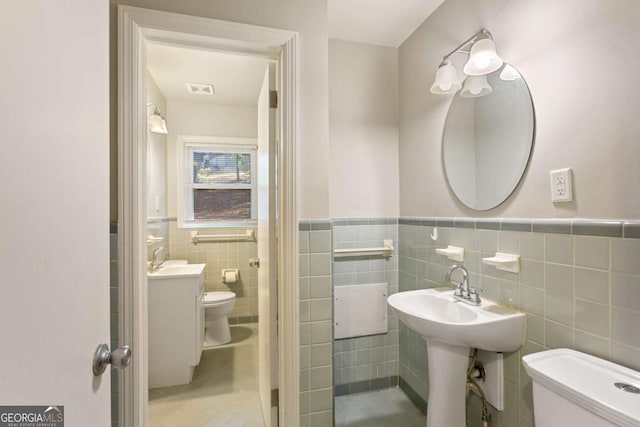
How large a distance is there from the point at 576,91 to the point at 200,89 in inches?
114

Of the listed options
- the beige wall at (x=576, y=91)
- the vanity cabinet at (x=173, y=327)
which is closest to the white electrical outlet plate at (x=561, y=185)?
the beige wall at (x=576, y=91)

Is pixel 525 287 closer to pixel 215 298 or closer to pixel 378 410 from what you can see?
pixel 378 410

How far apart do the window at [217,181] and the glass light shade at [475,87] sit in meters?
2.42

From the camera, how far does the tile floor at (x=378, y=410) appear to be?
1.75 m

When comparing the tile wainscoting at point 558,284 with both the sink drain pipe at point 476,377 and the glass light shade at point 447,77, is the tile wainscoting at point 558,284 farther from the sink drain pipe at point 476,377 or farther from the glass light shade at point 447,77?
the glass light shade at point 447,77

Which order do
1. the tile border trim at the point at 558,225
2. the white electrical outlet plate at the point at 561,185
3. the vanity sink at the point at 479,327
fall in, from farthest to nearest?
the vanity sink at the point at 479,327
the white electrical outlet plate at the point at 561,185
the tile border trim at the point at 558,225

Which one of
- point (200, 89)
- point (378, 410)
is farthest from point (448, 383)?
point (200, 89)

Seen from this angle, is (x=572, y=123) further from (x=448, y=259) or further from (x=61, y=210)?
(x=61, y=210)

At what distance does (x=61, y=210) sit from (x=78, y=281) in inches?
6.1

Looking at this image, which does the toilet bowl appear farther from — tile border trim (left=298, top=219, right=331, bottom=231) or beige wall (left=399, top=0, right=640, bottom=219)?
beige wall (left=399, top=0, right=640, bottom=219)

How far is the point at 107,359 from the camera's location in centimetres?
66

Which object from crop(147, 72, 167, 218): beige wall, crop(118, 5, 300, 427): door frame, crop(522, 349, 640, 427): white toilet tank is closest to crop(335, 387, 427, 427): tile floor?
crop(118, 5, 300, 427): door frame

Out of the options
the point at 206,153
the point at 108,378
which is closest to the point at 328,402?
the point at 108,378

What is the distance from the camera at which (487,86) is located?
1401 millimetres
